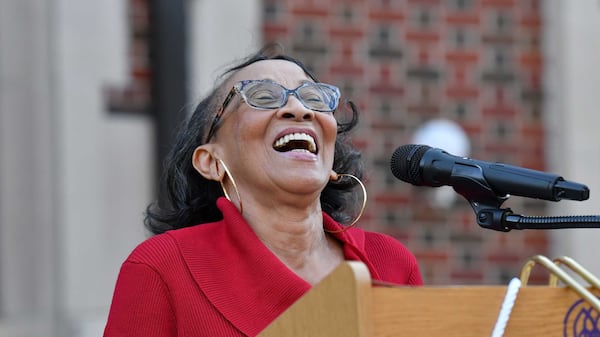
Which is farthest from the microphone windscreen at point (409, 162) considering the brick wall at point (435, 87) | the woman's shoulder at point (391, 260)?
the brick wall at point (435, 87)

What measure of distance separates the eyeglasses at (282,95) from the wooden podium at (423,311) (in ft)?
2.81

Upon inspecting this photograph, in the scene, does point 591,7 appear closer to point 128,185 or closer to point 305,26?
point 305,26

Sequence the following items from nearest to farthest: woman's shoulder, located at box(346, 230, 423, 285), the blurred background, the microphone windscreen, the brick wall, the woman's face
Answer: the microphone windscreen → the woman's face → woman's shoulder, located at box(346, 230, 423, 285) → the blurred background → the brick wall

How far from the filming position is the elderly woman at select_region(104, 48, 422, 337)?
270 cm

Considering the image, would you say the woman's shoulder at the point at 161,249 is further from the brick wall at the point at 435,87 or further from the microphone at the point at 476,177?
the brick wall at the point at 435,87

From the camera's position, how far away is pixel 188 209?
3205 mm

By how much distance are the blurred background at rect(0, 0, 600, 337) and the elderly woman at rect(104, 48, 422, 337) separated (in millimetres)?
4074

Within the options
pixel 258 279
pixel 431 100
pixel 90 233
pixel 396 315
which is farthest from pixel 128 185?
pixel 396 315

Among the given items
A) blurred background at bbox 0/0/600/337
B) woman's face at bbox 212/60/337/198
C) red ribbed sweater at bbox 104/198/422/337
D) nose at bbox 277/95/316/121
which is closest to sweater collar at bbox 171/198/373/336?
red ribbed sweater at bbox 104/198/422/337

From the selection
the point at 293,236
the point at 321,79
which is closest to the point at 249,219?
the point at 293,236

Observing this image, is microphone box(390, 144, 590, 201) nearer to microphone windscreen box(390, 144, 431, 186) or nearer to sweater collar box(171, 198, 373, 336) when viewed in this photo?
microphone windscreen box(390, 144, 431, 186)

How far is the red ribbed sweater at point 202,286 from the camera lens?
8.75 ft

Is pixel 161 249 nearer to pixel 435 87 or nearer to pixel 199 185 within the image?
pixel 199 185

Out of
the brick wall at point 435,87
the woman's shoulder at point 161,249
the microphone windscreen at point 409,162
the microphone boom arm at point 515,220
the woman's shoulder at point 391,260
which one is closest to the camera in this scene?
the microphone boom arm at point 515,220
